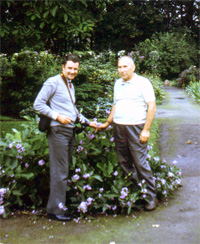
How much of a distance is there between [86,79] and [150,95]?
5098 millimetres

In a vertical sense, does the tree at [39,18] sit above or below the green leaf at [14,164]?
above

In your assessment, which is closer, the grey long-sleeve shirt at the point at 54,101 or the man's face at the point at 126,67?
the grey long-sleeve shirt at the point at 54,101

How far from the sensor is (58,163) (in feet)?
10.3

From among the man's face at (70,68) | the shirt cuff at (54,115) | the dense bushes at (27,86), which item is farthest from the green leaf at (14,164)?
the dense bushes at (27,86)

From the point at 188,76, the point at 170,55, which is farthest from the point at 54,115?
the point at 170,55

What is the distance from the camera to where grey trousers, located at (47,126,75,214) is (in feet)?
10.2

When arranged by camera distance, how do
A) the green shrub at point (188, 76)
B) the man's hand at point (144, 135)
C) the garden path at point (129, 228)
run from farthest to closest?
1. the green shrub at point (188, 76)
2. the man's hand at point (144, 135)
3. the garden path at point (129, 228)

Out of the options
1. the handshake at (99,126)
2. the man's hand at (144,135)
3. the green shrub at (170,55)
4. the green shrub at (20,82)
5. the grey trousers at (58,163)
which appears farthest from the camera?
the green shrub at (170,55)

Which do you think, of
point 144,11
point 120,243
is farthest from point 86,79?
point 144,11

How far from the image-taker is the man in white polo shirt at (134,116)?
3.23m

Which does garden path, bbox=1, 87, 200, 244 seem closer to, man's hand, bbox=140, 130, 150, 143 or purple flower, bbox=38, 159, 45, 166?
purple flower, bbox=38, 159, 45, 166

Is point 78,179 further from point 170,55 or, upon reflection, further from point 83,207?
point 170,55

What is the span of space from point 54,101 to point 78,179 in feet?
3.05

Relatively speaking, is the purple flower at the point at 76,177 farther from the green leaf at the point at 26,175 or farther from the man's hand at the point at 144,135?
the man's hand at the point at 144,135
